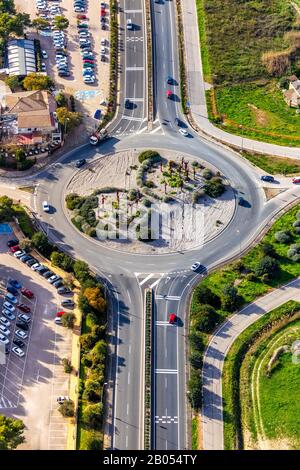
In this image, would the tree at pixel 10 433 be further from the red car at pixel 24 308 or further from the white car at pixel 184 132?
the white car at pixel 184 132

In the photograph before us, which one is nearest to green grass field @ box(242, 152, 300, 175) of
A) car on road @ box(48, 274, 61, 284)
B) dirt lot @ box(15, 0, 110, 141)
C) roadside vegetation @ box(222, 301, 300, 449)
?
roadside vegetation @ box(222, 301, 300, 449)

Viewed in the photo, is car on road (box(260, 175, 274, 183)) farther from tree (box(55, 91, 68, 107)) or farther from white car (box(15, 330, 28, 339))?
white car (box(15, 330, 28, 339))

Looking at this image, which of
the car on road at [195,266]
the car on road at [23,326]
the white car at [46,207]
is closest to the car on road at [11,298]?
the car on road at [23,326]

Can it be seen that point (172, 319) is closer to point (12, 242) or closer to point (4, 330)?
point (4, 330)

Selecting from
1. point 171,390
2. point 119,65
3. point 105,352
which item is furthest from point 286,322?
point 119,65

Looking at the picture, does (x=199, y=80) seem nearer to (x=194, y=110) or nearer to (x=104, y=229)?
(x=194, y=110)

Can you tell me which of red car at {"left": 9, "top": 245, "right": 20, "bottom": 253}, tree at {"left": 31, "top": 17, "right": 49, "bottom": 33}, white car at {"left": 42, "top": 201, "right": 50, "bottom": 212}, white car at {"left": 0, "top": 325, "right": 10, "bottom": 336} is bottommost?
white car at {"left": 0, "top": 325, "right": 10, "bottom": 336}

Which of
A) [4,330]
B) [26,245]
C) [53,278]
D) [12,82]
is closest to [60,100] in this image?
[12,82]
